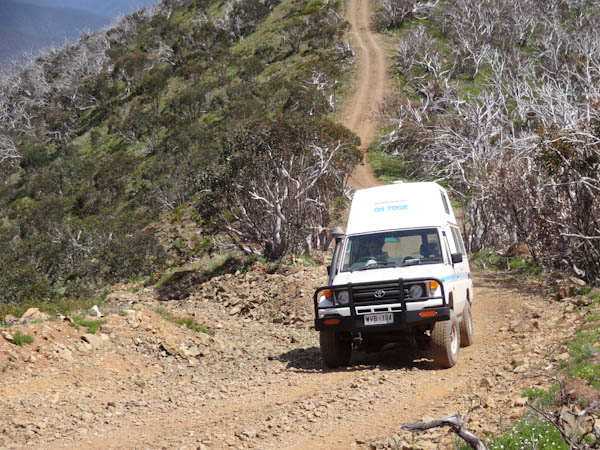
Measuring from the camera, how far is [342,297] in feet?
28.7

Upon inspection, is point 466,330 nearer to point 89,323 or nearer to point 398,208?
point 398,208

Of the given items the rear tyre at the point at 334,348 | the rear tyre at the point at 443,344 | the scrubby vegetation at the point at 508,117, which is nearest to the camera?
the rear tyre at the point at 443,344

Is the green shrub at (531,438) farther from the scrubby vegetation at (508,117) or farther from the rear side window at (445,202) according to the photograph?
the scrubby vegetation at (508,117)

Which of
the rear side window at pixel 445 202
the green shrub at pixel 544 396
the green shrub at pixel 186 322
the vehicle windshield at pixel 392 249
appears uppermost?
the rear side window at pixel 445 202

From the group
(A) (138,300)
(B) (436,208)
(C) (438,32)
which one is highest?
(C) (438,32)

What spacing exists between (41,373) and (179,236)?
19.9m

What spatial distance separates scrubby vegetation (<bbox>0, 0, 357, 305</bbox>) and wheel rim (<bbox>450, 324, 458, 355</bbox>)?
1025 centimetres

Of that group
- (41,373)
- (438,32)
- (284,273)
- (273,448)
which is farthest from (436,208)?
(438,32)

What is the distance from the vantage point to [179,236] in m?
28.7

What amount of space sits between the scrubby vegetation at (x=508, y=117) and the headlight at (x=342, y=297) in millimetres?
4794

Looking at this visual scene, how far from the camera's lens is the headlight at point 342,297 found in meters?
8.70

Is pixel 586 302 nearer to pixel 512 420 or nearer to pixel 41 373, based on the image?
pixel 512 420

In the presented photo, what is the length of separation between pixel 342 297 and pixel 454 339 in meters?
1.69

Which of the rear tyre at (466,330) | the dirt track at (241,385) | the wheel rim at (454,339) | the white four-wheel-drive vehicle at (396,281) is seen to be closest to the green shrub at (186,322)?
the dirt track at (241,385)
